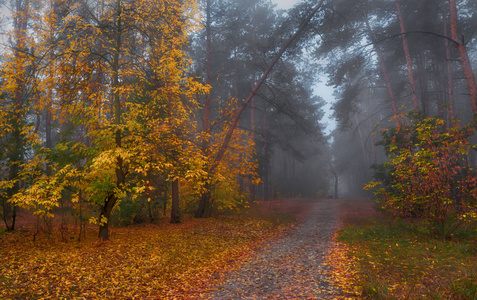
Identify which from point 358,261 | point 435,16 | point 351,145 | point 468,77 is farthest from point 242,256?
point 351,145

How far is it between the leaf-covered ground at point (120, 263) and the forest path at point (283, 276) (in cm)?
53

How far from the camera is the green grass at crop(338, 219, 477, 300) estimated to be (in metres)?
4.50

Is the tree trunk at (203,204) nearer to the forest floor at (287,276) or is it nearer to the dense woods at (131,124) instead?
the dense woods at (131,124)

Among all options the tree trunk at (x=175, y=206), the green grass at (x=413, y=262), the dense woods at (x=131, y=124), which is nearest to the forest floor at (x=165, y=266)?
the green grass at (x=413, y=262)

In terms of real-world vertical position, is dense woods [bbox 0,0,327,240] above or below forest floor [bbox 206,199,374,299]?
above

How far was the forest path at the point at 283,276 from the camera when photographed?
5.22 meters

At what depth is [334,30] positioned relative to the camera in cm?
1348

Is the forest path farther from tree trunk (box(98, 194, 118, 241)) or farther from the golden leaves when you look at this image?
tree trunk (box(98, 194, 118, 241))

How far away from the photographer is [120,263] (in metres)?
6.59

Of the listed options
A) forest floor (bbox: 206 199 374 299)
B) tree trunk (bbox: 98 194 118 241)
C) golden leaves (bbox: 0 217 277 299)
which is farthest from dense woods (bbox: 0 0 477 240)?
forest floor (bbox: 206 199 374 299)

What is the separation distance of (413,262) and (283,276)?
303 cm

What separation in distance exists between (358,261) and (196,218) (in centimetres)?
842

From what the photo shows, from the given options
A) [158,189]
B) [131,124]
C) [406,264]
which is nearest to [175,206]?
[158,189]

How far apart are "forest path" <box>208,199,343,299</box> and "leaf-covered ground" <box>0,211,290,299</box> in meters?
0.53
